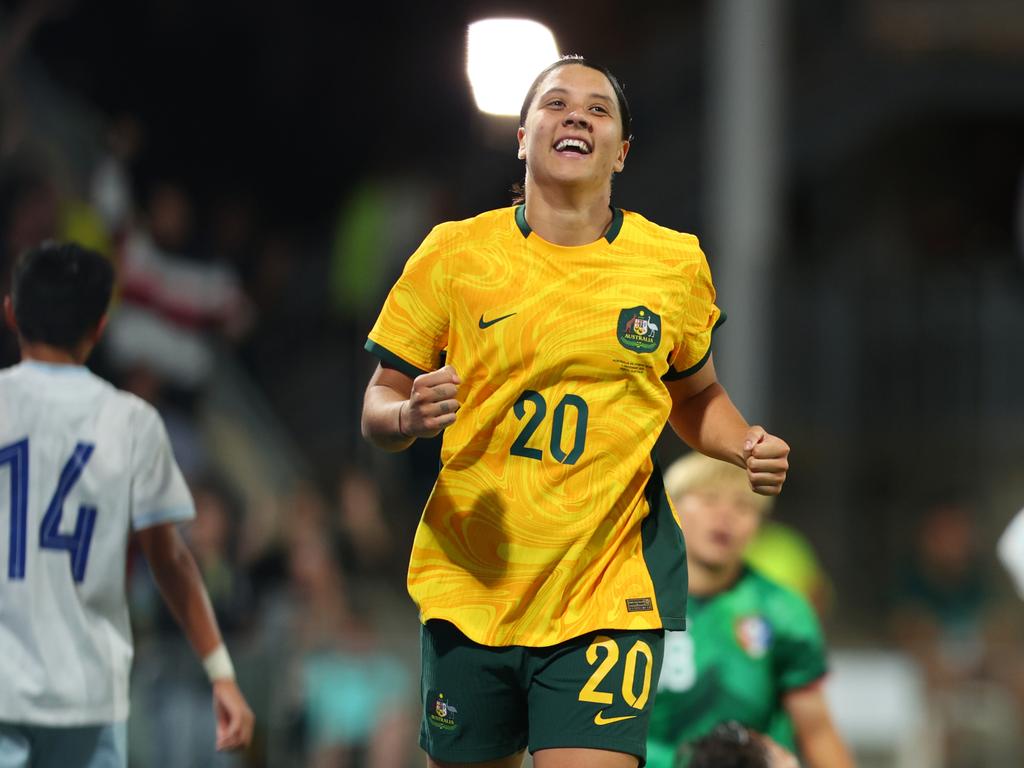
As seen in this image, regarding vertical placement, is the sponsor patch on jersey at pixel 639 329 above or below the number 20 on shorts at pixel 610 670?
above

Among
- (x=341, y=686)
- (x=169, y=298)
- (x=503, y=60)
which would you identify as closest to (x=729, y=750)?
(x=503, y=60)

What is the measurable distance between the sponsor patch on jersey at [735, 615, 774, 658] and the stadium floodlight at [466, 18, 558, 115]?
1690 millimetres

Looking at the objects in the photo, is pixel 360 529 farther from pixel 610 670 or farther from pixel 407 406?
pixel 407 406

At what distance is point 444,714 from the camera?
3750mm

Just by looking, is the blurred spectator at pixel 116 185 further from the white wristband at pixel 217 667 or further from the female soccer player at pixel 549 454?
the female soccer player at pixel 549 454

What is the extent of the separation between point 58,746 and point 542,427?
1364mm

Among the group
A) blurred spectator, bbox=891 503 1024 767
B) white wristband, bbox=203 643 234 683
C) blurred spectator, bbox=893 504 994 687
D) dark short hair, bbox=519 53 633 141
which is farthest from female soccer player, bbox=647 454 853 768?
blurred spectator, bbox=893 504 994 687

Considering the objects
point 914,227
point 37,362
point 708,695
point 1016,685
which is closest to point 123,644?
point 37,362

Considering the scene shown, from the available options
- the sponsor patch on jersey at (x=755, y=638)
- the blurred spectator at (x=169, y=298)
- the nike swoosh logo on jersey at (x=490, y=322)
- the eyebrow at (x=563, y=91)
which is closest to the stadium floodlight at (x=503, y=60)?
the eyebrow at (x=563, y=91)

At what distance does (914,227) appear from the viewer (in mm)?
17406

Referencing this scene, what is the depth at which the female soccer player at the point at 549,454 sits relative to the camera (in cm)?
369

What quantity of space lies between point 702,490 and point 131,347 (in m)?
5.00

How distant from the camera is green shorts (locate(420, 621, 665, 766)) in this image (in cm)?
365

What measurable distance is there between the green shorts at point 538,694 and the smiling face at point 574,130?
1009 millimetres
